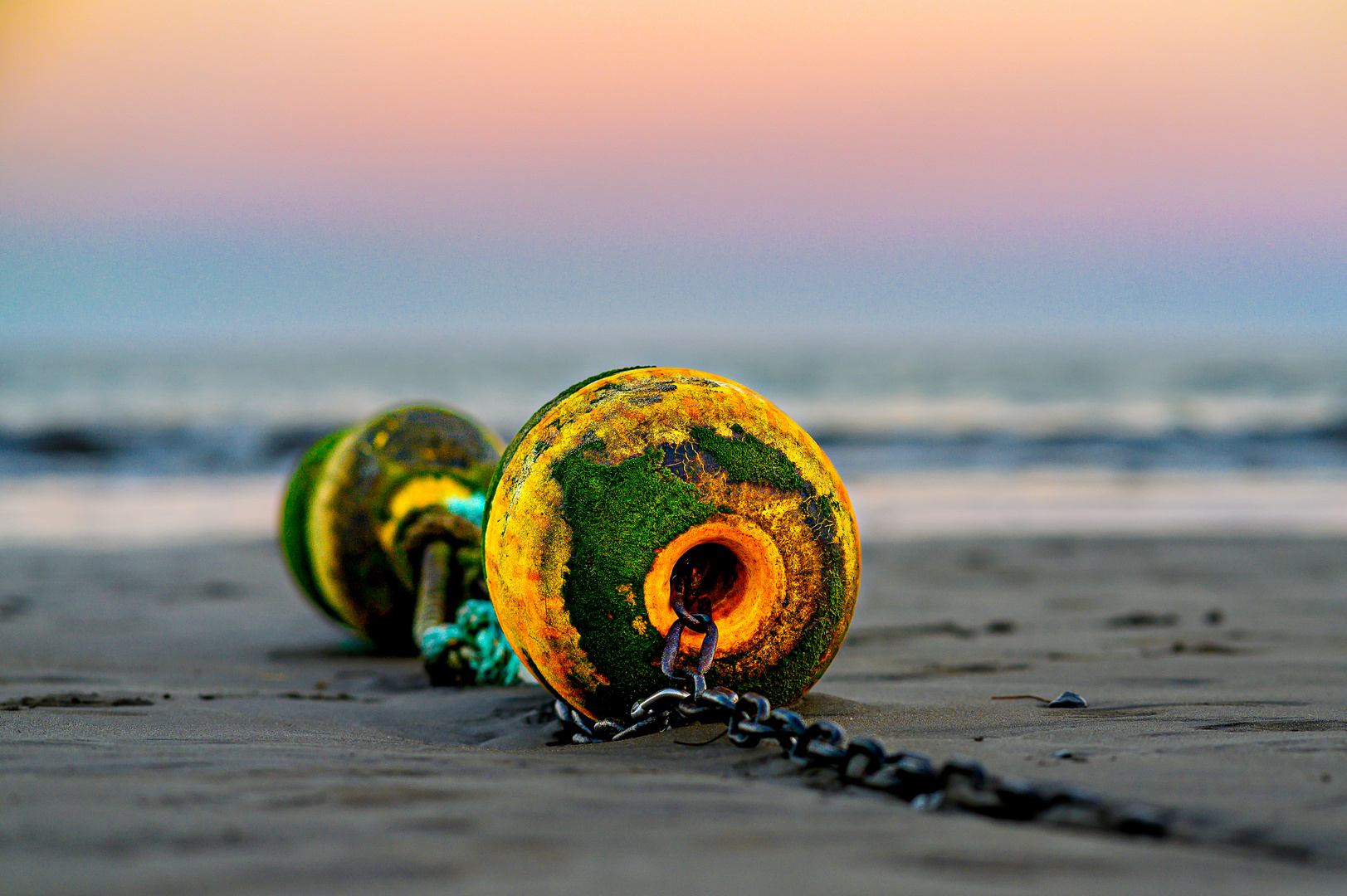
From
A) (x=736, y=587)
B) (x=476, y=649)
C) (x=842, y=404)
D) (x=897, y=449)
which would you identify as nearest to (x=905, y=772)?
(x=736, y=587)

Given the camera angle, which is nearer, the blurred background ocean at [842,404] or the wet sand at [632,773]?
the wet sand at [632,773]

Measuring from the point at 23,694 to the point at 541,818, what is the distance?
2.50 metres

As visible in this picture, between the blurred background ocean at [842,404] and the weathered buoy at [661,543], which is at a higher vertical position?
the blurred background ocean at [842,404]

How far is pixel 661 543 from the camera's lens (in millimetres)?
2533

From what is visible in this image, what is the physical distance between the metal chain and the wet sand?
35mm

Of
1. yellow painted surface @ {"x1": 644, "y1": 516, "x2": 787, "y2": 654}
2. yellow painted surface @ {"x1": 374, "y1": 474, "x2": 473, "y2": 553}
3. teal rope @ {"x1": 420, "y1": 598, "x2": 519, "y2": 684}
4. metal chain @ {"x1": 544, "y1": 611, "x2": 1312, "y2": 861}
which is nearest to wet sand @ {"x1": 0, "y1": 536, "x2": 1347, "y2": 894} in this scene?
metal chain @ {"x1": 544, "y1": 611, "x2": 1312, "y2": 861}

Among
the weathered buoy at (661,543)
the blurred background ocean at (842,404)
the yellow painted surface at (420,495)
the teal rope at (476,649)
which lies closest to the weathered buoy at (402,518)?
the yellow painted surface at (420,495)

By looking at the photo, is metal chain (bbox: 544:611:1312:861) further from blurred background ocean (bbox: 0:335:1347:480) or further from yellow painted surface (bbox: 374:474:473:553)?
blurred background ocean (bbox: 0:335:1347:480)

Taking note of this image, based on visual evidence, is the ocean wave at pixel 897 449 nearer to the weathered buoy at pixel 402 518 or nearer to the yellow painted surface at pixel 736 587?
the weathered buoy at pixel 402 518

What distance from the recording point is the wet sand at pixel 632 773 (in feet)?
5.36

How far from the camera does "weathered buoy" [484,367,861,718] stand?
8.32ft

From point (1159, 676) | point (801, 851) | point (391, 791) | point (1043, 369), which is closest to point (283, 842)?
point (391, 791)

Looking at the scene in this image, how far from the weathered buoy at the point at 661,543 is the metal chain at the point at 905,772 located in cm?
9

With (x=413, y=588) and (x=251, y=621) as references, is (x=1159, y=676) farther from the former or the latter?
(x=251, y=621)
